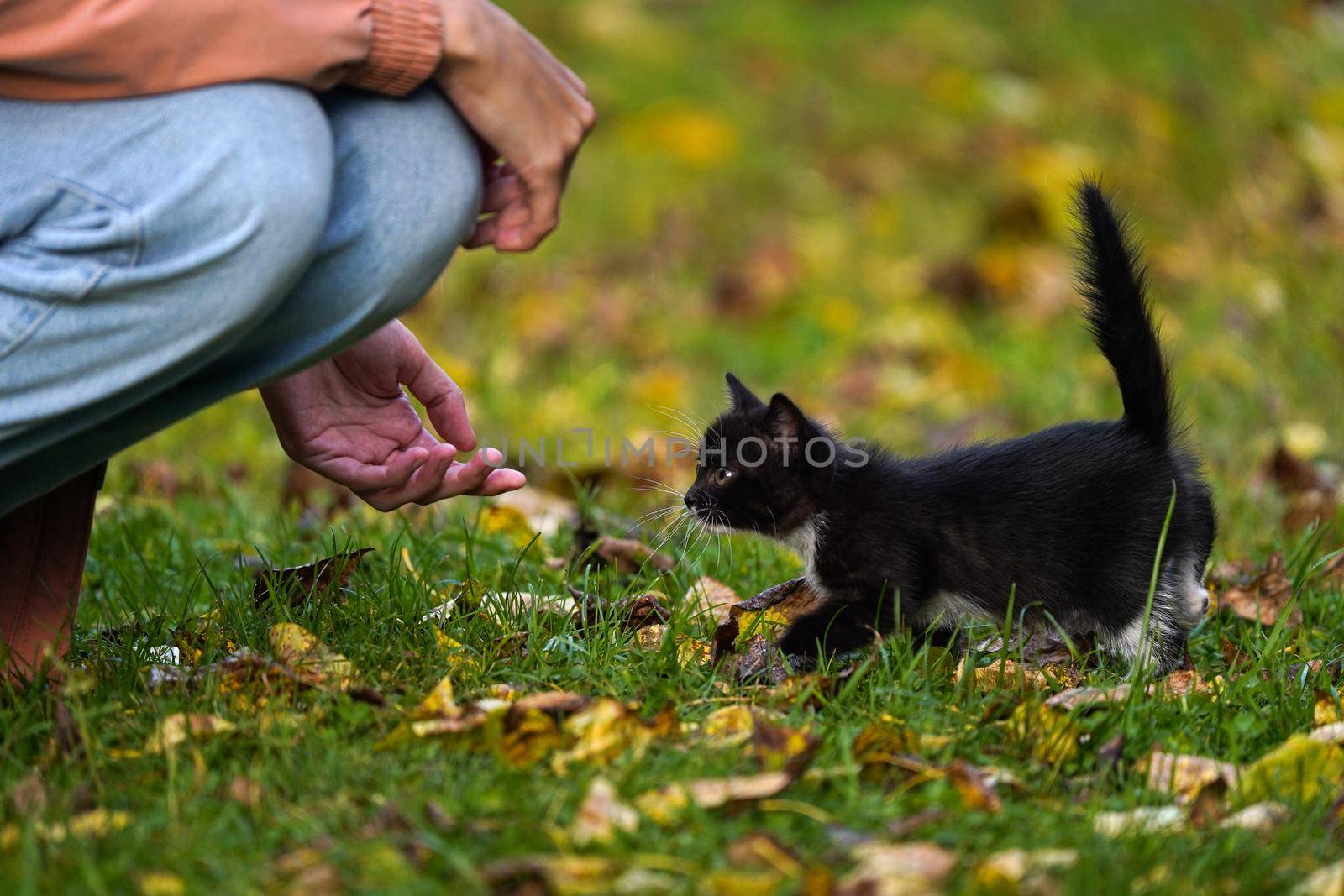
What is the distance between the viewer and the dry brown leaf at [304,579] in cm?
274

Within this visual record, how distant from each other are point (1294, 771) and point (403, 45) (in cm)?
166

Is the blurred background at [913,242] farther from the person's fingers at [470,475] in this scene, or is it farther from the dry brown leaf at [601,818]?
the dry brown leaf at [601,818]

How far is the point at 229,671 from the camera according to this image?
93.4 inches

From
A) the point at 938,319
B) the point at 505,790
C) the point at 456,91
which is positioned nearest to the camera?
the point at 505,790

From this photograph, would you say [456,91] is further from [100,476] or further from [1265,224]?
[1265,224]

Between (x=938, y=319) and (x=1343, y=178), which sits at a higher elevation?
(x=1343, y=178)

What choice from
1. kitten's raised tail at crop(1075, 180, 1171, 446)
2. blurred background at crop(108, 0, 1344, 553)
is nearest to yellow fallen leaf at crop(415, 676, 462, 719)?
kitten's raised tail at crop(1075, 180, 1171, 446)

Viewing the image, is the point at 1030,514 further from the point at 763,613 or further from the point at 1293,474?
the point at 1293,474

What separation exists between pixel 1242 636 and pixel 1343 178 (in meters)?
3.10

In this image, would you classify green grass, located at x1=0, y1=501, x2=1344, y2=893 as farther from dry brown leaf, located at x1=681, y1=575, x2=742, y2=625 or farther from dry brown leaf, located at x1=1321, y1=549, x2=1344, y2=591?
dry brown leaf, located at x1=1321, y1=549, x2=1344, y2=591

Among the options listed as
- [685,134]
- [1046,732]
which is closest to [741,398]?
[1046,732]

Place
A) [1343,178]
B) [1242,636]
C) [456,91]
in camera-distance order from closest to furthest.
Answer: [456,91]
[1242,636]
[1343,178]

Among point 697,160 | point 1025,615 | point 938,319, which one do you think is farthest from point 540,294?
point 1025,615

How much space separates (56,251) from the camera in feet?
6.75
